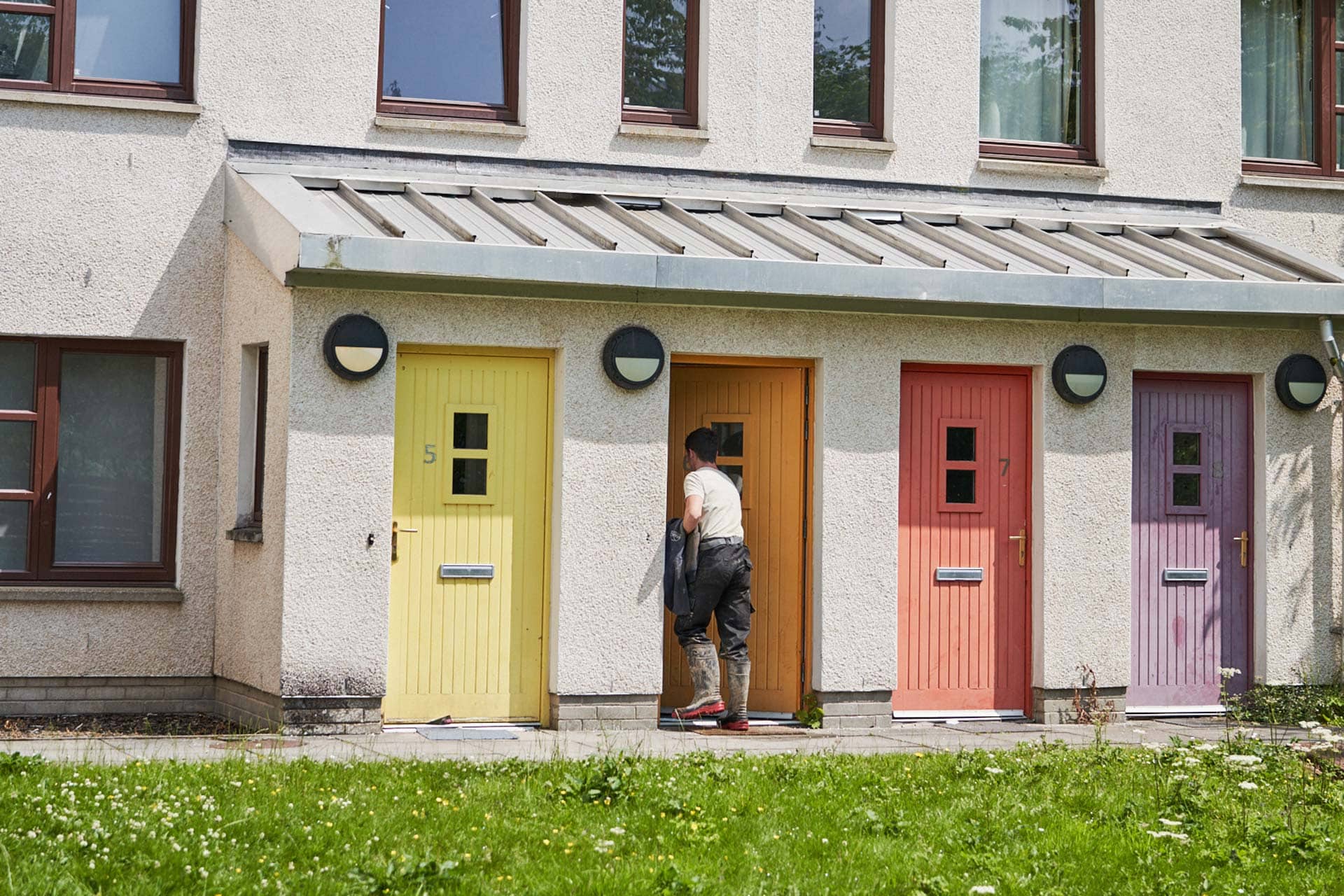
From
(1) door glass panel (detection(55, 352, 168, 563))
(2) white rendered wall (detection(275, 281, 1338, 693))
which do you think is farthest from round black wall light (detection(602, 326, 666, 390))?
(1) door glass panel (detection(55, 352, 168, 563))

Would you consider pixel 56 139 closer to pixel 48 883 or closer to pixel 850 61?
pixel 850 61

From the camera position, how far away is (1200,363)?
38.2 ft

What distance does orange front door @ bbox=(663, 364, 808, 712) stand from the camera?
1122 cm

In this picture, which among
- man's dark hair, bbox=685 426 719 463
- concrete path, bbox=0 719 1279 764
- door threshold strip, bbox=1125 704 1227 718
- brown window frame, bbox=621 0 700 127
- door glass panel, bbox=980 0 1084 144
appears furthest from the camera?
door glass panel, bbox=980 0 1084 144

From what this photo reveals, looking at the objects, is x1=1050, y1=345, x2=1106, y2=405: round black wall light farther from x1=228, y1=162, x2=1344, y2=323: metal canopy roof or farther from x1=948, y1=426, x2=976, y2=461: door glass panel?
x1=948, y1=426, x2=976, y2=461: door glass panel

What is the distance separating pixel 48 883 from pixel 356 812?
4.89 feet

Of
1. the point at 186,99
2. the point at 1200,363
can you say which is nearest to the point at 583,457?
the point at 186,99

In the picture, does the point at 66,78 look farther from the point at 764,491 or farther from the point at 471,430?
the point at 764,491

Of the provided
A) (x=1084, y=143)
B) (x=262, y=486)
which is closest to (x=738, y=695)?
(x=262, y=486)

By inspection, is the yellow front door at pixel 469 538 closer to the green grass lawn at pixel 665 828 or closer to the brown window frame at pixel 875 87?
the green grass lawn at pixel 665 828

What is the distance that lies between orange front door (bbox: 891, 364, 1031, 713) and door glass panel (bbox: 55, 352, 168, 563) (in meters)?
5.27

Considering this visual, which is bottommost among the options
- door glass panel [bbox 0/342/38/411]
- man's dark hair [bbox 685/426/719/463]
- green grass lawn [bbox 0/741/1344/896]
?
green grass lawn [bbox 0/741/1344/896]

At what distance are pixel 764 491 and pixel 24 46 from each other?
5.98 meters

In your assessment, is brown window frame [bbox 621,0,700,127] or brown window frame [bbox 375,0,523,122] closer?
brown window frame [bbox 375,0,523,122]
